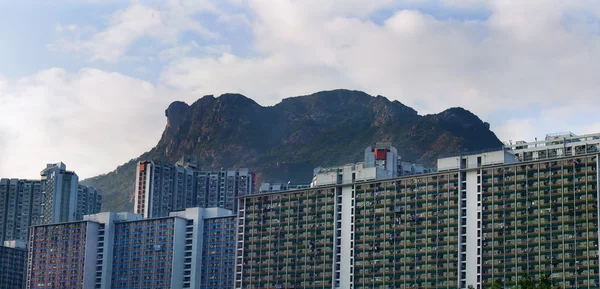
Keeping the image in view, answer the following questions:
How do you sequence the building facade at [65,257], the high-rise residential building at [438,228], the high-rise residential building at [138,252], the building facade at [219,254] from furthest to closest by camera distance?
the building facade at [65,257], the high-rise residential building at [138,252], the building facade at [219,254], the high-rise residential building at [438,228]

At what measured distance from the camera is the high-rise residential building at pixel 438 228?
134 metres

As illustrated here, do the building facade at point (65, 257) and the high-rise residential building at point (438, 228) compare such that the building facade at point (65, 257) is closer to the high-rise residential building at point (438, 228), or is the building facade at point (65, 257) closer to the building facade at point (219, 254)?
the building facade at point (219, 254)

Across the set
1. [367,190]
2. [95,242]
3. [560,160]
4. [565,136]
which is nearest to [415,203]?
[367,190]

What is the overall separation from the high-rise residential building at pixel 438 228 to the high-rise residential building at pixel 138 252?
72.9ft

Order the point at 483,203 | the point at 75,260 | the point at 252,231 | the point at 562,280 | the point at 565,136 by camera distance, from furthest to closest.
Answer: the point at 75,260 → the point at 565,136 → the point at 252,231 → the point at 483,203 → the point at 562,280

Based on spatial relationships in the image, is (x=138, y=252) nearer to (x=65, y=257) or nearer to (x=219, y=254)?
(x=65, y=257)

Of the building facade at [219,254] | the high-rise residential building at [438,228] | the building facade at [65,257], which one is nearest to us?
the high-rise residential building at [438,228]

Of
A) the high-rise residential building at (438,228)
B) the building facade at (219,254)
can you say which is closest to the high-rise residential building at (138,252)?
the building facade at (219,254)

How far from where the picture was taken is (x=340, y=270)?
152500 mm

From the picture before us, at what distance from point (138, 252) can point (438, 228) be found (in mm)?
67591

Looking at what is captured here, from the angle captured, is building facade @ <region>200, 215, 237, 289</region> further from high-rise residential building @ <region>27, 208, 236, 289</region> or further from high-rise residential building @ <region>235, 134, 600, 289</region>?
high-rise residential building @ <region>235, 134, 600, 289</region>

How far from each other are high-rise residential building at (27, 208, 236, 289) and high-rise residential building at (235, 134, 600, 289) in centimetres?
2224

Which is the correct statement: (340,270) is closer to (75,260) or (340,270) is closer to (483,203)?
(483,203)

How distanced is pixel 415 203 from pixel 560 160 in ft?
71.4
